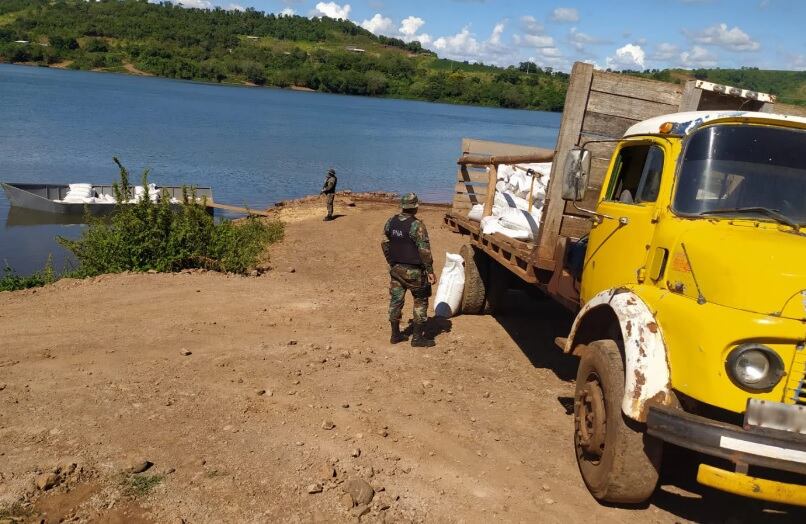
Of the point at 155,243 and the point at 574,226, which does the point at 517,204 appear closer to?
the point at 574,226

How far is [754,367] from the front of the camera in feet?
10.4

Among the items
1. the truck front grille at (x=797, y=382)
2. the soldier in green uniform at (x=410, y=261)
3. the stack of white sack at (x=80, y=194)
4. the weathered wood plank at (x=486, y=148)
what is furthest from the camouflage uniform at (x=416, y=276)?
the stack of white sack at (x=80, y=194)

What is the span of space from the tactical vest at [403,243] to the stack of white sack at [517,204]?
0.95m

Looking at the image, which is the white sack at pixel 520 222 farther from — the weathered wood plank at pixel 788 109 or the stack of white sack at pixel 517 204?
the weathered wood plank at pixel 788 109

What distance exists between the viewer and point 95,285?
916 centimetres

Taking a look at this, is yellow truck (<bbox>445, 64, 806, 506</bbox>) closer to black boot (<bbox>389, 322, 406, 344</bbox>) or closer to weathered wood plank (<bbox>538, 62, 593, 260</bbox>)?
weathered wood plank (<bbox>538, 62, 593, 260</bbox>)

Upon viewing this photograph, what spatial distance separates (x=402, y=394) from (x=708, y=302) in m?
2.95

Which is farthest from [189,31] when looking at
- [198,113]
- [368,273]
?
[368,273]

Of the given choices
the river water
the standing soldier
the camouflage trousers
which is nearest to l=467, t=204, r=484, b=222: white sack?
the camouflage trousers

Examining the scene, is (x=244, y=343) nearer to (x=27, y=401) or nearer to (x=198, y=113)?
(x=27, y=401)

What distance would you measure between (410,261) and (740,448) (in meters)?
4.03

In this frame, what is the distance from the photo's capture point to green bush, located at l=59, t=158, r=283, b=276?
Result: 10.4m

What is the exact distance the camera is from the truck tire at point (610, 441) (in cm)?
369

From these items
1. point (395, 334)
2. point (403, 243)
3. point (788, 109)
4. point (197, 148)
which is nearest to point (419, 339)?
point (395, 334)
